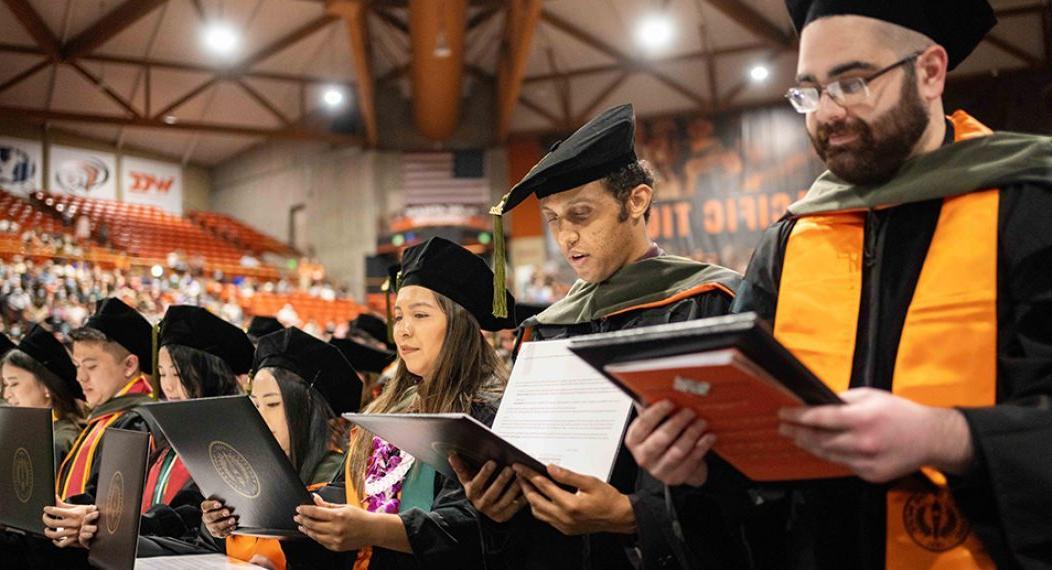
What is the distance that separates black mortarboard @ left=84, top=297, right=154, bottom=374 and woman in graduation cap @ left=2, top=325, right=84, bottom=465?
1.87 ft

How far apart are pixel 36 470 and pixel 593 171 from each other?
235cm

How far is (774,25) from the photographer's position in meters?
15.0

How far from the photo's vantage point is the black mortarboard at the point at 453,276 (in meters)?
2.82

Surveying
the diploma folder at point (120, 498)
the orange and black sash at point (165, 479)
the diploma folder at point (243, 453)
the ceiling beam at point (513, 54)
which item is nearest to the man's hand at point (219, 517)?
the diploma folder at point (243, 453)

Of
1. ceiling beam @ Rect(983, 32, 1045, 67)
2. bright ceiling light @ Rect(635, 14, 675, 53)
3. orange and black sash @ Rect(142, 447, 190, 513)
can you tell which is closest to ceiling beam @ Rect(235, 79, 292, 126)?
bright ceiling light @ Rect(635, 14, 675, 53)

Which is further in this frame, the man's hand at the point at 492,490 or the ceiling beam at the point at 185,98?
the ceiling beam at the point at 185,98

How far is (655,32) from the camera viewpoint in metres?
14.7

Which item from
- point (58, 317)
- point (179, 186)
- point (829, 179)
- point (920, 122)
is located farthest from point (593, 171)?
point (179, 186)

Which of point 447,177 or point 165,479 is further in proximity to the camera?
point 447,177

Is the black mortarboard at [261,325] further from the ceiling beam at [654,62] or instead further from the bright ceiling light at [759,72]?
the ceiling beam at [654,62]

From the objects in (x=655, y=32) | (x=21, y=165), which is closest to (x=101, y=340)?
(x=655, y=32)

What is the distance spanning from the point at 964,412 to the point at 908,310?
0.24 meters

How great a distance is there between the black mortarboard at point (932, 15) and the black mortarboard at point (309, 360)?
7.62ft

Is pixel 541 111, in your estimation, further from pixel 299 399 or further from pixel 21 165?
pixel 299 399
